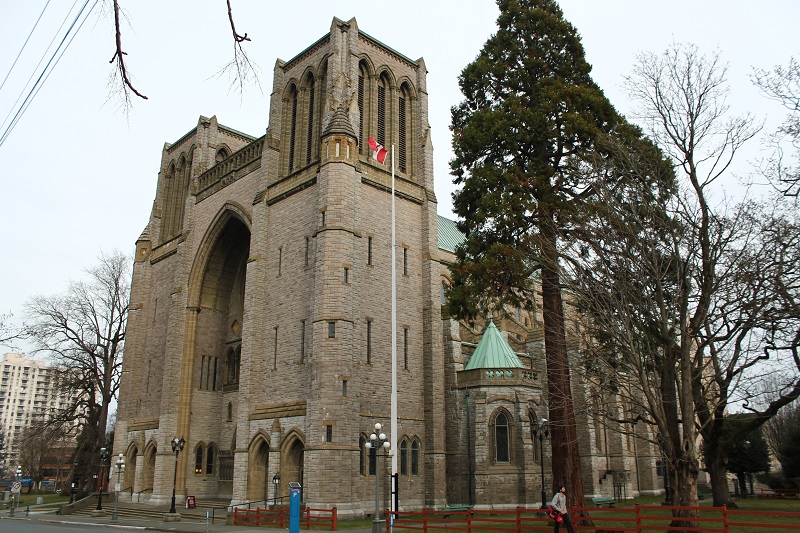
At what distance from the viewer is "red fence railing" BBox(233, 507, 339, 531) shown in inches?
855

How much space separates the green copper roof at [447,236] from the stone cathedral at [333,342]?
627 cm

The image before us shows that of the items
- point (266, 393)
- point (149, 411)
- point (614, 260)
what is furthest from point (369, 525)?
point (149, 411)

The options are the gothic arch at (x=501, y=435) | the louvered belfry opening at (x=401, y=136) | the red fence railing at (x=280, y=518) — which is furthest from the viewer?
the louvered belfry opening at (x=401, y=136)

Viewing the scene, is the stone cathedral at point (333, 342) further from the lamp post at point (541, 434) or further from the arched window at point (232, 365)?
the lamp post at point (541, 434)

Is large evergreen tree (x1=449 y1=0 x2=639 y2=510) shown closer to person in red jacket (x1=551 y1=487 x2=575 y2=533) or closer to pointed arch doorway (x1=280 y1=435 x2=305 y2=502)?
person in red jacket (x1=551 y1=487 x2=575 y2=533)

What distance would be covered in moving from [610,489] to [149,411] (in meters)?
27.8

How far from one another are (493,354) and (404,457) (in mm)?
7397

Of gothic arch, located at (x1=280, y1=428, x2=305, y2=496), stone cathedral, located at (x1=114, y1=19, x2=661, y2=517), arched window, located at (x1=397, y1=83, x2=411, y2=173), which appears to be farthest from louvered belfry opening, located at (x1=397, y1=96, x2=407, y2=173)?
gothic arch, located at (x1=280, y1=428, x2=305, y2=496)

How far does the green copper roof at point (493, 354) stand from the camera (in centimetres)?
3159

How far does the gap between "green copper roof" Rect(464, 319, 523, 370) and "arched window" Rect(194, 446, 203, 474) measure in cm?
1587

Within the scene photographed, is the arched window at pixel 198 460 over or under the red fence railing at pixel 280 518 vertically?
over

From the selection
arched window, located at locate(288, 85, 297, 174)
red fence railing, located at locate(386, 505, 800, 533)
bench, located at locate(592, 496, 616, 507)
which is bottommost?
bench, located at locate(592, 496, 616, 507)

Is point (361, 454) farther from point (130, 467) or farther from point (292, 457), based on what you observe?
point (130, 467)

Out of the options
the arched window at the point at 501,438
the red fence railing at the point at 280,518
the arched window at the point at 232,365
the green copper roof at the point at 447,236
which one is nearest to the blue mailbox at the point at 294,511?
the red fence railing at the point at 280,518
